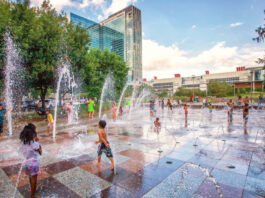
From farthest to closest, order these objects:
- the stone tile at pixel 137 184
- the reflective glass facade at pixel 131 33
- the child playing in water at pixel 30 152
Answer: the reflective glass facade at pixel 131 33
the stone tile at pixel 137 184
the child playing in water at pixel 30 152

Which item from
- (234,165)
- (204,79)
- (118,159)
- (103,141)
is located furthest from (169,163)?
(204,79)

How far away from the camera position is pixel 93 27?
11775 cm

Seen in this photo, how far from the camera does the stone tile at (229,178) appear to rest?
3.71 m

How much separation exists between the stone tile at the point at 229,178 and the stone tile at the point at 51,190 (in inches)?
129

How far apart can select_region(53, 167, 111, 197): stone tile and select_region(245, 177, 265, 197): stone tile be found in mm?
3090

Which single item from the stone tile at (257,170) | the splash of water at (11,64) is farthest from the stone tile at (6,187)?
the splash of water at (11,64)

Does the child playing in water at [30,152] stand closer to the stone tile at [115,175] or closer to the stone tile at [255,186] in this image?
the stone tile at [115,175]

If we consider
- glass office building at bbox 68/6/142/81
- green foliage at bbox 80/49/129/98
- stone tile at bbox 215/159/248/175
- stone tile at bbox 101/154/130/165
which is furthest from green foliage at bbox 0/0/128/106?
glass office building at bbox 68/6/142/81

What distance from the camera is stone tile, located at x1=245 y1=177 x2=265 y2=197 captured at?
11.1ft

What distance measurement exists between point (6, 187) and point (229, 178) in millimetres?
5202

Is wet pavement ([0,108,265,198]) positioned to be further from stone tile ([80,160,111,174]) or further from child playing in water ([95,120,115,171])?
child playing in water ([95,120,115,171])

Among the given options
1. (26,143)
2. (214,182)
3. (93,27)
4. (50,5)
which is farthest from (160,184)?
(93,27)

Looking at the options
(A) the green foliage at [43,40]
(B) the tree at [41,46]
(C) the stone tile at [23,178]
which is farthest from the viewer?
(B) the tree at [41,46]

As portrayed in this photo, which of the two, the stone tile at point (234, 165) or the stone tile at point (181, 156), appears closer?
the stone tile at point (234, 165)
